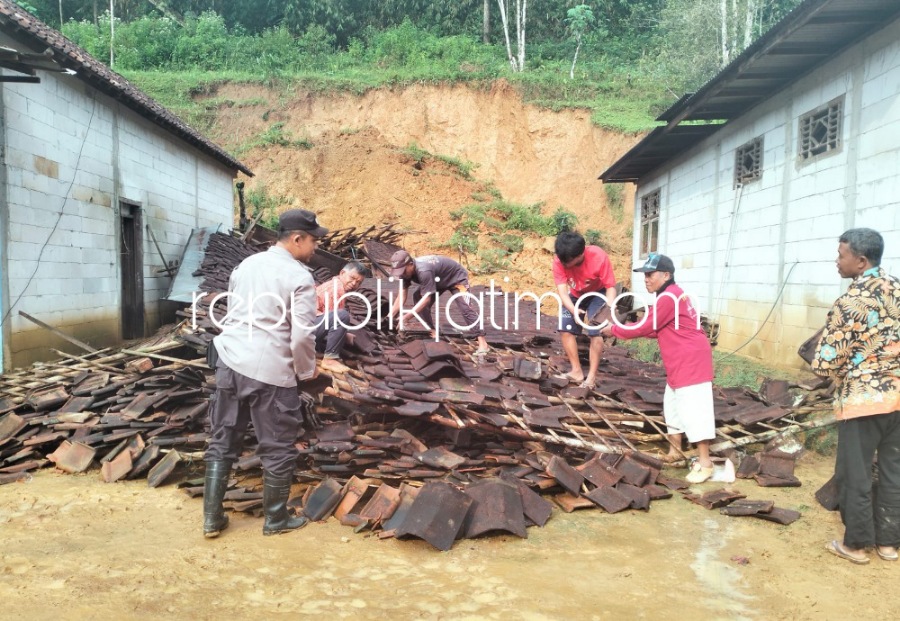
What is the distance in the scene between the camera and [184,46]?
28219 millimetres

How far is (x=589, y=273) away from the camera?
18.0 ft

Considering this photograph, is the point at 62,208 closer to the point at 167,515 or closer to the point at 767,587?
the point at 167,515

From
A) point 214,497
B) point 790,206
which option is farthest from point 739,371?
point 214,497

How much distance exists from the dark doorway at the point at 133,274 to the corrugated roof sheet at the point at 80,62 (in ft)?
6.22

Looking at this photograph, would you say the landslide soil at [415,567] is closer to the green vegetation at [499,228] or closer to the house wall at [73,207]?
the house wall at [73,207]

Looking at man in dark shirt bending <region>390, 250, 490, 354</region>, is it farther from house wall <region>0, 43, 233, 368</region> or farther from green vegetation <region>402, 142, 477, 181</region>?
green vegetation <region>402, 142, 477, 181</region>

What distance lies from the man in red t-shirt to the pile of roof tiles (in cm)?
38

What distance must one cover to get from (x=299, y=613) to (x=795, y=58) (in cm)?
840

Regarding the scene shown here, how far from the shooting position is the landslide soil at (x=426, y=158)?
20.8m

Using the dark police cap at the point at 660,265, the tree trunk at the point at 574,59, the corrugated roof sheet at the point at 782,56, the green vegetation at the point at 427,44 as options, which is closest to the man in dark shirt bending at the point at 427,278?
the dark police cap at the point at 660,265

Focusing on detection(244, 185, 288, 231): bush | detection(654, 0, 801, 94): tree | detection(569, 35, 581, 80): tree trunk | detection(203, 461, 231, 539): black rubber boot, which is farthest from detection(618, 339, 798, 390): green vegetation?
detection(569, 35, 581, 80): tree trunk

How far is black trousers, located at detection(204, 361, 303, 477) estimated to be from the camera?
3.48 m

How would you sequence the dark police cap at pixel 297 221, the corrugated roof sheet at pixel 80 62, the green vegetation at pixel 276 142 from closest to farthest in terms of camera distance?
the dark police cap at pixel 297 221
the corrugated roof sheet at pixel 80 62
the green vegetation at pixel 276 142

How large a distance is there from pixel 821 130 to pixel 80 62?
10.6m
